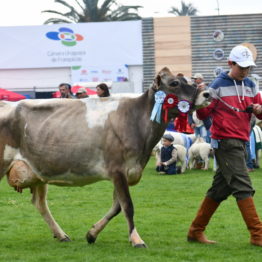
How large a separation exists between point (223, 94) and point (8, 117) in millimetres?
2385

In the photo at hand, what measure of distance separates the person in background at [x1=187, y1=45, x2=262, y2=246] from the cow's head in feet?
0.57

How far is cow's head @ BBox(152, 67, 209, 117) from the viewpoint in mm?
7730

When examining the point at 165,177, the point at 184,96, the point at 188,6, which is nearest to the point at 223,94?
the point at 184,96

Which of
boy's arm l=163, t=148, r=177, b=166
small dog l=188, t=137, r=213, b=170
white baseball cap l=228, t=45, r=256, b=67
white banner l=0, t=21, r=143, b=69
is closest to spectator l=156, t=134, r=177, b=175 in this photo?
boy's arm l=163, t=148, r=177, b=166

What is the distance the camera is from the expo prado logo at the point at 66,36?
120 feet

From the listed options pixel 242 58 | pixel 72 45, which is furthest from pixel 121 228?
pixel 72 45

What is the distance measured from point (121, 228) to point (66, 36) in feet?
93.8

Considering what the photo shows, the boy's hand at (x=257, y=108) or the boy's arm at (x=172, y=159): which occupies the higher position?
the boy's hand at (x=257, y=108)

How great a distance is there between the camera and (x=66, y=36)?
36.8 m

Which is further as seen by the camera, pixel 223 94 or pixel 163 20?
pixel 163 20

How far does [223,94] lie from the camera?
763 cm

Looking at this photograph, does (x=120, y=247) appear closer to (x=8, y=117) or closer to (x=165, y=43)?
(x=8, y=117)

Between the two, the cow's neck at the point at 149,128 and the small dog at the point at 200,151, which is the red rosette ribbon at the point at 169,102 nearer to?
the cow's neck at the point at 149,128

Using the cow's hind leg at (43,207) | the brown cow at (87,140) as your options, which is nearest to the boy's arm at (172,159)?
the cow's hind leg at (43,207)
